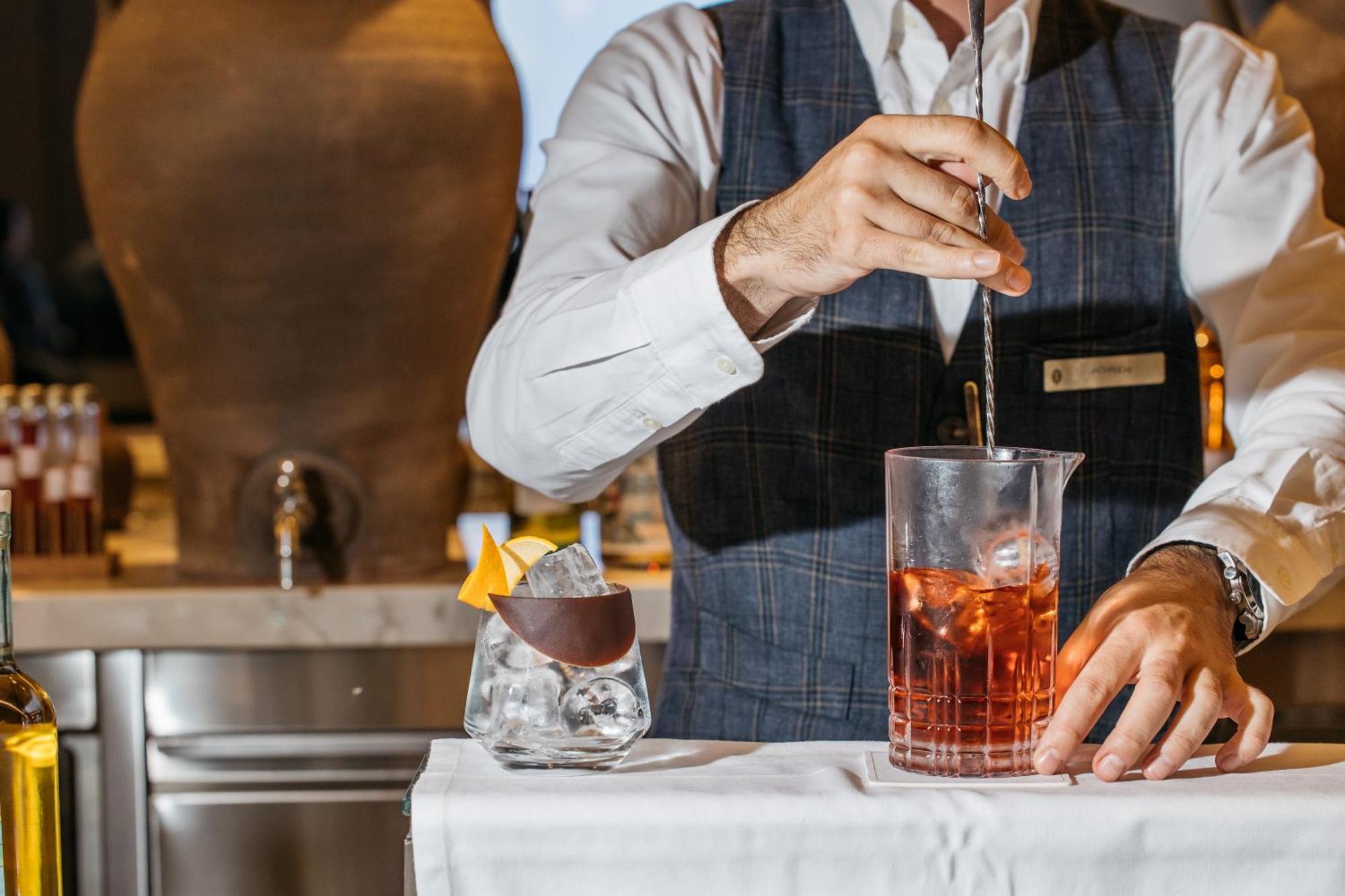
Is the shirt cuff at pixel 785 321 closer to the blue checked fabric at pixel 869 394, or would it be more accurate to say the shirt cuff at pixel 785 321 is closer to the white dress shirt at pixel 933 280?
the white dress shirt at pixel 933 280

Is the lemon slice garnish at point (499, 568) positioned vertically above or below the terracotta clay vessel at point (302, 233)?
below

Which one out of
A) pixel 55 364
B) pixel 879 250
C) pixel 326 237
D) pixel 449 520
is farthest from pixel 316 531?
pixel 55 364

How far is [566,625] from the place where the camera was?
0.76 meters

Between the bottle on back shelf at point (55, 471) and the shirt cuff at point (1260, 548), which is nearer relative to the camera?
the shirt cuff at point (1260, 548)

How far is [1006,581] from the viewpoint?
0.76m

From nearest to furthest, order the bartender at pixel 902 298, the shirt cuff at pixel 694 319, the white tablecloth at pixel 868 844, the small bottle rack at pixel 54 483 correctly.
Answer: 1. the white tablecloth at pixel 868 844
2. the shirt cuff at pixel 694 319
3. the bartender at pixel 902 298
4. the small bottle rack at pixel 54 483

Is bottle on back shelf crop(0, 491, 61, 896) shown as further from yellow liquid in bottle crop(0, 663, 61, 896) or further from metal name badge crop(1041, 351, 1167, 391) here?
metal name badge crop(1041, 351, 1167, 391)

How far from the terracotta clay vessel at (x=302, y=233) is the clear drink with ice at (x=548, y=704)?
106cm

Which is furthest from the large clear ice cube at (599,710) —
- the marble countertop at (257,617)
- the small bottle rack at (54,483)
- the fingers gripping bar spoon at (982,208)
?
the small bottle rack at (54,483)

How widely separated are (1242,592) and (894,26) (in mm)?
608

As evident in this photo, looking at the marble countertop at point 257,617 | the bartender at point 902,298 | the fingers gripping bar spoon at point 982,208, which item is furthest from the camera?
the marble countertop at point 257,617

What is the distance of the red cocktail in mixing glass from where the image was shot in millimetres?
754

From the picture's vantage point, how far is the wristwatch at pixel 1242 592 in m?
1.03

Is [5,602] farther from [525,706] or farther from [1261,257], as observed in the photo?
[1261,257]
